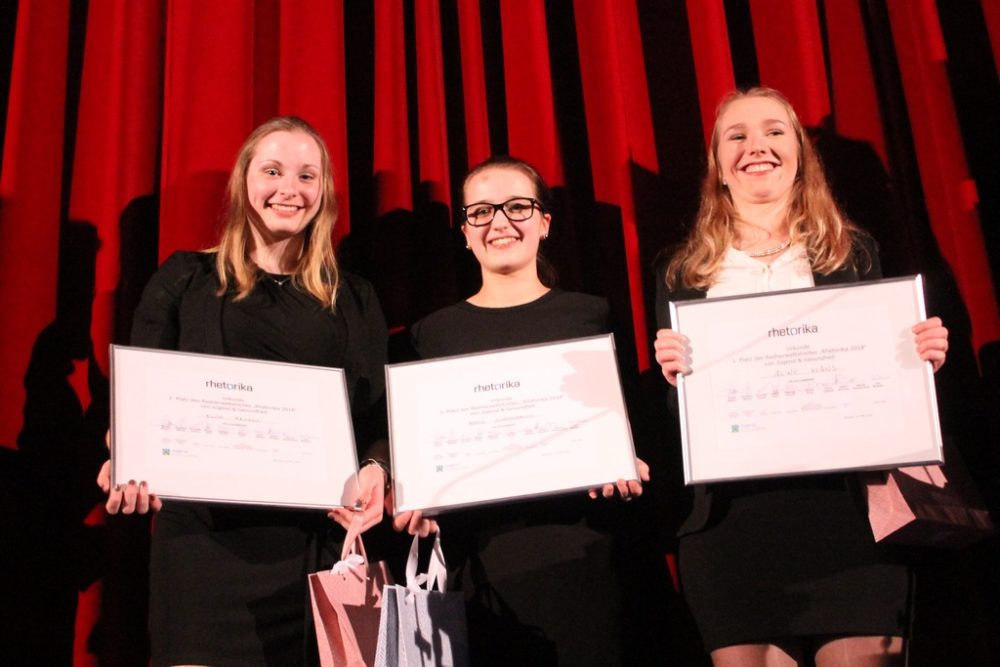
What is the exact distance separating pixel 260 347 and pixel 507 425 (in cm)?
58

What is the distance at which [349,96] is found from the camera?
3.10m

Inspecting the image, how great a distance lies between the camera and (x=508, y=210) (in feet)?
7.75

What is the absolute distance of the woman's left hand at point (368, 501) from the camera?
6.61ft

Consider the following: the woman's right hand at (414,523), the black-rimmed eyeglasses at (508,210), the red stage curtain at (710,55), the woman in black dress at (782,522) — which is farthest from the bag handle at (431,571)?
the red stage curtain at (710,55)

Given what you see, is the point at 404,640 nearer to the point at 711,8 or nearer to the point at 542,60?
the point at 542,60

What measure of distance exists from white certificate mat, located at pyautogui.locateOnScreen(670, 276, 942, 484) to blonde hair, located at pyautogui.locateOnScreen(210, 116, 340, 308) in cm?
84

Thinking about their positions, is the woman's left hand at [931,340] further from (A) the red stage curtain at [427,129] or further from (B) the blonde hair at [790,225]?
(A) the red stage curtain at [427,129]

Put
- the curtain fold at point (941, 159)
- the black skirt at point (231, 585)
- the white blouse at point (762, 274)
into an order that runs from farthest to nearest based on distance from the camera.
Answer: the curtain fold at point (941, 159) < the white blouse at point (762, 274) < the black skirt at point (231, 585)

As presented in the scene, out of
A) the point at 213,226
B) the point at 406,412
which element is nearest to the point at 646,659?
the point at 406,412

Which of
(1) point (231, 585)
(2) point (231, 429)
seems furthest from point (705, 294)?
(1) point (231, 585)

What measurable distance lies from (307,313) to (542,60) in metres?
1.19

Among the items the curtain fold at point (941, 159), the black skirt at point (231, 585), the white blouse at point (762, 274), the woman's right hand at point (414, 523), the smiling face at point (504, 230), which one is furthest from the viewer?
the curtain fold at point (941, 159)

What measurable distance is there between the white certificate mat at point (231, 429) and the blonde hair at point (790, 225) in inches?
33.0

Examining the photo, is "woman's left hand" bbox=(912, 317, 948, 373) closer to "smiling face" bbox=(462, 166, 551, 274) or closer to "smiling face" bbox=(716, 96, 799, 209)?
"smiling face" bbox=(716, 96, 799, 209)
